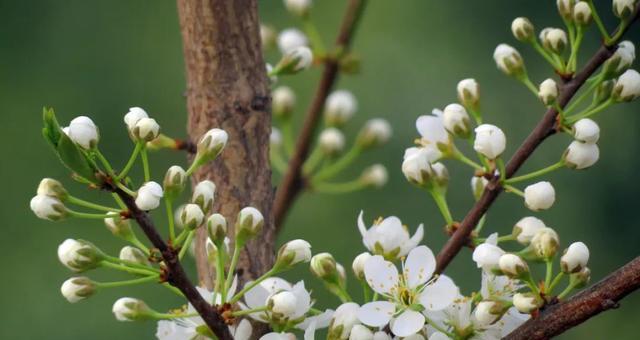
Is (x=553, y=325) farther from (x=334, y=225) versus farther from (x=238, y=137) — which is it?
(x=334, y=225)

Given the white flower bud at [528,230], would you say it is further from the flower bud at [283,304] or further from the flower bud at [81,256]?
the flower bud at [81,256]

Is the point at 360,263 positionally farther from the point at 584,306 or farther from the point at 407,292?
the point at 584,306

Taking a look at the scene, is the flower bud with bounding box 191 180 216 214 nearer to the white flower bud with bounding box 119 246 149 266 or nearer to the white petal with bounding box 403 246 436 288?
the white flower bud with bounding box 119 246 149 266

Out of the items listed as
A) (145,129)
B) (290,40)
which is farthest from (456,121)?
(290,40)

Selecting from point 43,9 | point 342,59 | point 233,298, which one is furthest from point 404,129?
point 233,298

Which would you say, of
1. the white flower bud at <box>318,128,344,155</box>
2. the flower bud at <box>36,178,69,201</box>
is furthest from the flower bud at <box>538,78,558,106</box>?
the white flower bud at <box>318,128,344,155</box>
